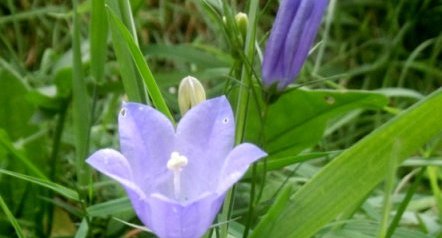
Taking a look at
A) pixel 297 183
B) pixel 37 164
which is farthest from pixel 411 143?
pixel 37 164

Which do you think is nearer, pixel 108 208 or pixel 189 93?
pixel 189 93

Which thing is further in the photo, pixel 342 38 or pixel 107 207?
pixel 342 38

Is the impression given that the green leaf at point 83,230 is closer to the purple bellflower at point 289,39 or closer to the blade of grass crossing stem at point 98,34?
the blade of grass crossing stem at point 98,34

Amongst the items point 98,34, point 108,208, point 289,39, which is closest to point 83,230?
point 108,208

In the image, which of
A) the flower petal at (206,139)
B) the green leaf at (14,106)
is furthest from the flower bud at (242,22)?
the green leaf at (14,106)

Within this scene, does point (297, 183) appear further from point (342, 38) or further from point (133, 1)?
point (342, 38)

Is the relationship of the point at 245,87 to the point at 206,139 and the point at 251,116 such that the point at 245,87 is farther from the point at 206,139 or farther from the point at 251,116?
the point at 251,116
